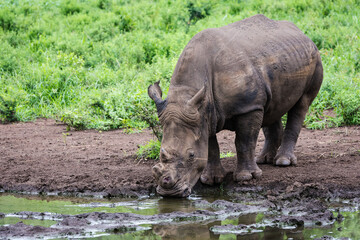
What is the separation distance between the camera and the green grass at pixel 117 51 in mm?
10953

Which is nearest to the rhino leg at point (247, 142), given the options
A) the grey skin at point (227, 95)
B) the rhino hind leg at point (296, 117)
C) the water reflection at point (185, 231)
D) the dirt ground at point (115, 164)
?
the grey skin at point (227, 95)

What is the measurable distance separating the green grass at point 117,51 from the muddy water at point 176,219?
237 centimetres

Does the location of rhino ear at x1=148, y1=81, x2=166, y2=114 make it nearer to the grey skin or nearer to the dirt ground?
the grey skin

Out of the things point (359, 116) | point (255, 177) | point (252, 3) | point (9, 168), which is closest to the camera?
point (255, 177)

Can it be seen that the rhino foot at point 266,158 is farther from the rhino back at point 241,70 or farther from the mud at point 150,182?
the rhino back at point 241,70

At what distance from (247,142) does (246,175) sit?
39 cm

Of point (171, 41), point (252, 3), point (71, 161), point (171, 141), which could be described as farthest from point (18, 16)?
point (171, 141)

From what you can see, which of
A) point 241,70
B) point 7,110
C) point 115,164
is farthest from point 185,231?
point 7,110

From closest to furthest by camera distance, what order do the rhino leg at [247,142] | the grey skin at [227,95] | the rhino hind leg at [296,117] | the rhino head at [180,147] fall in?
the rhino head at [180,147] < the grey skin at [227,95] < the rhino leg at [247,142] < the rhino hind leg at [296,117]

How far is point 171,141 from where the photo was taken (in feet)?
19.5

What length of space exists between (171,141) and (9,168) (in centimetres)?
297

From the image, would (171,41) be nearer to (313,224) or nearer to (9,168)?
(9,168)

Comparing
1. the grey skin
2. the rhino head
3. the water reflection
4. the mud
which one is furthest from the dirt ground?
the water reflection

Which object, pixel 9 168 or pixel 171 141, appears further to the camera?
pixel 9 168
